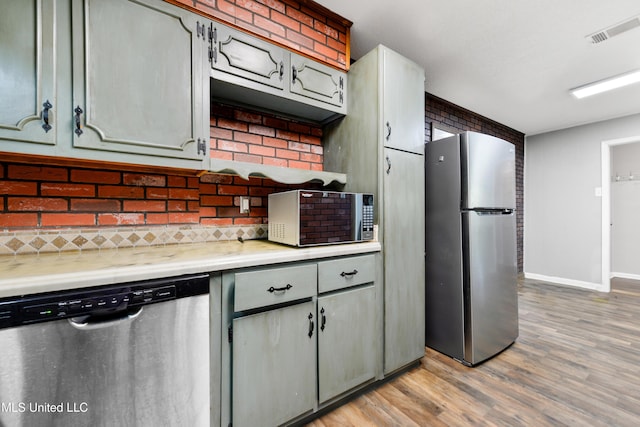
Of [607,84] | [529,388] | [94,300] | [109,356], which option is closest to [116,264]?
[94,300]

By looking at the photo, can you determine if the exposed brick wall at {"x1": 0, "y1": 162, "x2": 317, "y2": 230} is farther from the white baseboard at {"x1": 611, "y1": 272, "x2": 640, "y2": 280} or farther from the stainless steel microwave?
the white baseboard at {"x1": 611, "y1": 272, "x2": 640, "y2": 280}

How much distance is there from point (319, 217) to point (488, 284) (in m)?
1.56

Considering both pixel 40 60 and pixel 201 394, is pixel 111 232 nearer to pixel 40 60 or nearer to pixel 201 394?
pixel 40 60

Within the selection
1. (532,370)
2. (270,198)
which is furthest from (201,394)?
(532,370)

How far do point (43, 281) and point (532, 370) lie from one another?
2906 mm

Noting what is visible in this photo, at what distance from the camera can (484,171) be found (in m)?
2.03

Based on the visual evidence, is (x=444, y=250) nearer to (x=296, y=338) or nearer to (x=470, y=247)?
(x=470, y=247)

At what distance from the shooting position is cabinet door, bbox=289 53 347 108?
1.69 metres

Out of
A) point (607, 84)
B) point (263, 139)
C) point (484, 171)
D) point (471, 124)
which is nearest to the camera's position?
point (263, 139)

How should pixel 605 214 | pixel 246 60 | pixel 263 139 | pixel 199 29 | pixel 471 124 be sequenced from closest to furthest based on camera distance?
pixel 199 29 < pixel 246 60 < pixel 263 139 < pixel 471 124 < pixel 605 214

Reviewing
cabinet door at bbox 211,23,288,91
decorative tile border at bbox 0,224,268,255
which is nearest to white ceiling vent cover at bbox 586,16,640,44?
cabinet door at bbox 211,23,288,91

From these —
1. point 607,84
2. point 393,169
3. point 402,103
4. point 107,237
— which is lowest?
point 107,237

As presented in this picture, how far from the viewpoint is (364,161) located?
1829mm

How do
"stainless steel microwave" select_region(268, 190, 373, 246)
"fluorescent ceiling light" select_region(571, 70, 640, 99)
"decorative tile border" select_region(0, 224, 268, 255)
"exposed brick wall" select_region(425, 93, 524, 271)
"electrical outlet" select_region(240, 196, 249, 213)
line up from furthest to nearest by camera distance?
"exposed brick wall" select_region(425, 93, 524, 271) → "fluorescent ceiling light" select_region(571, 70, 640, 99) → "electrical outlet" select_region(240, 196, 249, 213) → "stainless steel microwave" select_region(268, 190, 373, 246) → "decorative tile border" select_region(0, 224, 268, 255)
